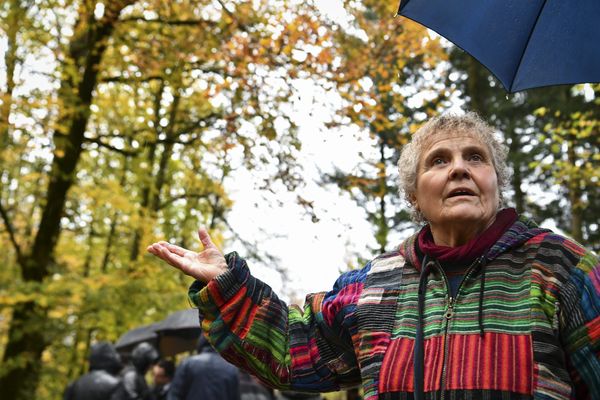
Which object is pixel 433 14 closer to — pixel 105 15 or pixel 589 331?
pixel 589 331

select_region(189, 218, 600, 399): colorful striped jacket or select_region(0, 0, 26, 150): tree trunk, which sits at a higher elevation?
select_region(0, 0, 26, 150): tree trunk

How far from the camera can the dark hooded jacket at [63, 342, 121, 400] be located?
22.4 feet

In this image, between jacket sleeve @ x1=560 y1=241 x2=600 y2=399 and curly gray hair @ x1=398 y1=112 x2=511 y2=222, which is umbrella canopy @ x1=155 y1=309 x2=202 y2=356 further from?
jacket sleeve @ x1=560 y1=241 x2=600 y2=399

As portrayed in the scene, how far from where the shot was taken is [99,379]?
6.89 metres

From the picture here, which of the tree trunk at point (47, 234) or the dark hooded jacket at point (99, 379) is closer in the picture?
the dark hooded jacket at point (99, 379)

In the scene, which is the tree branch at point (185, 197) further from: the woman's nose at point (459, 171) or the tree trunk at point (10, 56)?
the woman's nose at point (459, 171)

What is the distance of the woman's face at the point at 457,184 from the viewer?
2107 mm

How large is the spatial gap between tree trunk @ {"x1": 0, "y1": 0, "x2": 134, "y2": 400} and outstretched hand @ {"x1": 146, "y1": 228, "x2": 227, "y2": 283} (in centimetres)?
640

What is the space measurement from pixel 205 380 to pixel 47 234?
4.40 m

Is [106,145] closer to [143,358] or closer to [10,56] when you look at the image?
[10,56]

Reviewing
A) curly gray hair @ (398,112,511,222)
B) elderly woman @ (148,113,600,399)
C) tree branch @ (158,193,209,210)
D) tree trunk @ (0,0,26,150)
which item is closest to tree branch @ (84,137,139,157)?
tree trunk @ (0,0,26,150)

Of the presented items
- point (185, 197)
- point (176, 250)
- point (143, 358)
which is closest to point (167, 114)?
point (185, 197)

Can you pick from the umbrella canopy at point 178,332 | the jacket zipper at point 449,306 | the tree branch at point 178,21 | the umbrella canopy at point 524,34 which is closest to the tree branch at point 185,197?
the umbrella canopy at point 178,332

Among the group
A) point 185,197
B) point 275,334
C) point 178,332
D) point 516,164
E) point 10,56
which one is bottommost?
point 275,334
